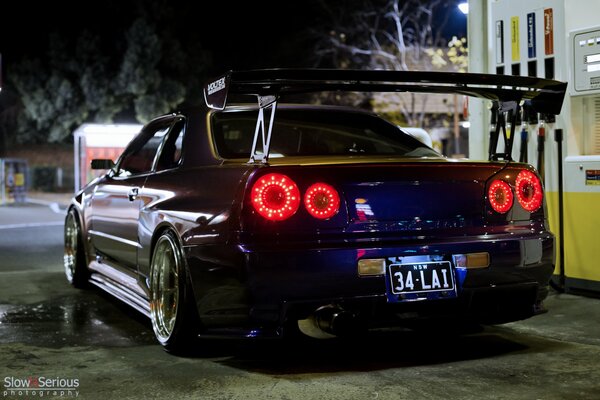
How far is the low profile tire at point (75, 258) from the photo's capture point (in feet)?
22.9

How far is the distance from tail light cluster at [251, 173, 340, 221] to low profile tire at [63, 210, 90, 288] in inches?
136

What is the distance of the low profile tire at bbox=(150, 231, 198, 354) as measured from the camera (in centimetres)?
436

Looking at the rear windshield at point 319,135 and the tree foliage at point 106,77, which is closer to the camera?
the rear windshield at point 319,135

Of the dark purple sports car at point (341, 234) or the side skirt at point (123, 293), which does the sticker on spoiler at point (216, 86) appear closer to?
the dark purple sports car at point (341, 234)

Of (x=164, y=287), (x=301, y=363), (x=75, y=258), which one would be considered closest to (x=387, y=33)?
(x=75, y=258)

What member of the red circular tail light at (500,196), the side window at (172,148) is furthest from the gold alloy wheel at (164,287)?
the red circular tail light at (500,196)

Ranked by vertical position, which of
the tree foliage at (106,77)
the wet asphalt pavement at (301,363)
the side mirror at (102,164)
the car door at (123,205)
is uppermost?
the tree foliage at (106,77)

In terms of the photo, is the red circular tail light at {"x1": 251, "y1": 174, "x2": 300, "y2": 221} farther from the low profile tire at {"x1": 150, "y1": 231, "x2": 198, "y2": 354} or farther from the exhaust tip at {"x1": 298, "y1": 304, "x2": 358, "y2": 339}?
the low profile tire at {"x1": 150, "y1": 231, "x2": 198, "y2": 354}

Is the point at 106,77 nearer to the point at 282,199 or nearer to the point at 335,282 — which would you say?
the point at 282,199

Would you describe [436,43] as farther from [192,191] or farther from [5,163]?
[192,191]

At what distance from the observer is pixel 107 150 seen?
20328mm

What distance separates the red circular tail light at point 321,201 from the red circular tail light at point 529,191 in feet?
3.60

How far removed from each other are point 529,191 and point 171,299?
2.11m

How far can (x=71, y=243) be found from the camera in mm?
7293
